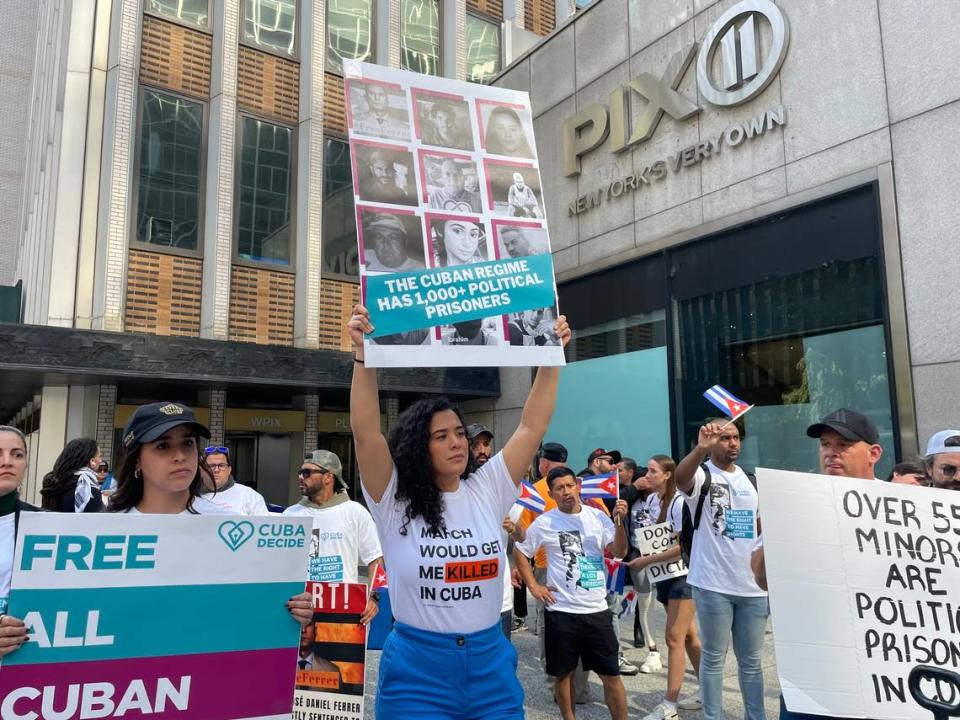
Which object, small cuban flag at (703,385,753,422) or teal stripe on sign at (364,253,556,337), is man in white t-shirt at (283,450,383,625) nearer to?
small cuban flag at (703,385,753,422)

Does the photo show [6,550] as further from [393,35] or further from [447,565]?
[393,35]

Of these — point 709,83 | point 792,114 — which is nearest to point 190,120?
point 709,83

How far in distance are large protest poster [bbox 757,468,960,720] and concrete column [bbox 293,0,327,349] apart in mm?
15133

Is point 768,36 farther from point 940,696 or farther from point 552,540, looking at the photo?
point 940,696

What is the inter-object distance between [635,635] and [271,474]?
11.6 metres

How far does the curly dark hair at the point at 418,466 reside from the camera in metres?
2.96

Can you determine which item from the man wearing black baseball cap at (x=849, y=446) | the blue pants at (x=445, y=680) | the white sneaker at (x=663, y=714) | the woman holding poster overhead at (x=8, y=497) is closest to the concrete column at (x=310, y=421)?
the white sneaker at (x=663, y=714)

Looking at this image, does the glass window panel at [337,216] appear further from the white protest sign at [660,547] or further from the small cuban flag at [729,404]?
the small cuban flag at [729,404]

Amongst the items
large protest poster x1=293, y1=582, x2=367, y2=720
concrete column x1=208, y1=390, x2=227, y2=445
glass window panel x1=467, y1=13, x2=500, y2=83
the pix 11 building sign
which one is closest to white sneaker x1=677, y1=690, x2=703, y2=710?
large protest poster x1=293, y1=582, x2=367, y2=720

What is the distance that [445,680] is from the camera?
2.79 meters

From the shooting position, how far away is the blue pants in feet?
9.10

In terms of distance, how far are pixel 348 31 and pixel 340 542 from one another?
16.3 metres

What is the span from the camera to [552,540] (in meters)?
5.20

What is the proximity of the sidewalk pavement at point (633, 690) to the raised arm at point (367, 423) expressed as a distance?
3.29 m
